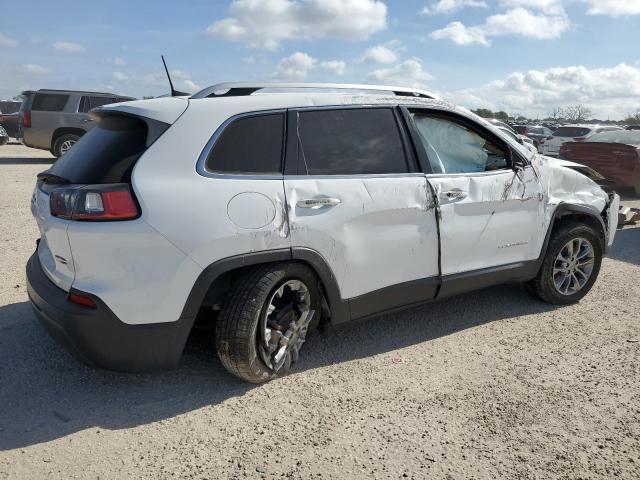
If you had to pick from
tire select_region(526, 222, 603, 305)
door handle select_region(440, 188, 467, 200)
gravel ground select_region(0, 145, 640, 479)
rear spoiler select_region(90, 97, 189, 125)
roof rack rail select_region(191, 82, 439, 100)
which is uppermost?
roof rack rail select_region(191, 82, 439, 100)

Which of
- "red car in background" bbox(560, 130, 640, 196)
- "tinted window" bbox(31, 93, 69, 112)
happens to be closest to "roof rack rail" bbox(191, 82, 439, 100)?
"red car in background" bbox(560, 130, 640, 196)

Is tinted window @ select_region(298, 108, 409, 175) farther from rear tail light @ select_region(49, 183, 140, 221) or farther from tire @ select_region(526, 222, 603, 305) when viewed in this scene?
tire @ select_region(526, 222, 603, 305)

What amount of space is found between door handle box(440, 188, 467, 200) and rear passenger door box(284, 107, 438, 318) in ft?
0.52

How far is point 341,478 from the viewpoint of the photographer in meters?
2.42

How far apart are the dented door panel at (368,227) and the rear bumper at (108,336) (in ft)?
2.85

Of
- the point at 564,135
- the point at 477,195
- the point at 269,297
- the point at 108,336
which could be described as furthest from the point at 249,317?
the point at 564,135

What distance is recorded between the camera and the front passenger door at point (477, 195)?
12.1ft

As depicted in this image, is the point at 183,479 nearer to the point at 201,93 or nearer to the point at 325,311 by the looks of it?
the point at 325,311

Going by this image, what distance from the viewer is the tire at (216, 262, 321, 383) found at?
2.92 metres

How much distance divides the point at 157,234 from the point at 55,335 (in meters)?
0.88

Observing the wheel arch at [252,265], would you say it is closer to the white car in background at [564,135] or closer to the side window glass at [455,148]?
the side window glass at [455,148]

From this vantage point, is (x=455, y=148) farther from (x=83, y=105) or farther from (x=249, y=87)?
(x=83, y=105)

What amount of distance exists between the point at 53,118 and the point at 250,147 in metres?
13.4

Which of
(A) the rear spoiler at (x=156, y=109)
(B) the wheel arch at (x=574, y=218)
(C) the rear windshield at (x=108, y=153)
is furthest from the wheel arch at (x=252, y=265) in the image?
(B) the wheel arch at (x=574, y=218)
